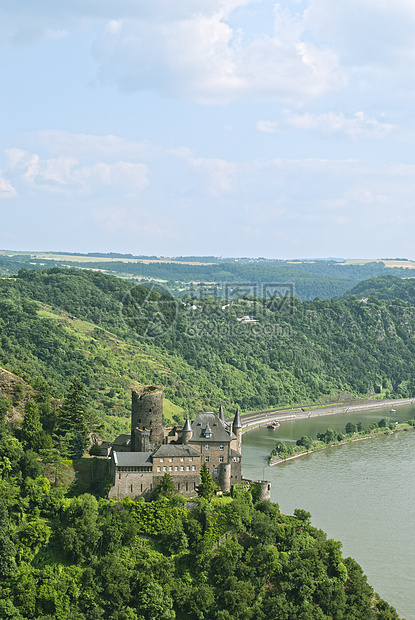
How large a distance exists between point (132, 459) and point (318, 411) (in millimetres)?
90583

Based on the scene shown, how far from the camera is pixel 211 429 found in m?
61.4

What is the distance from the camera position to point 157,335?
154375 millimetres

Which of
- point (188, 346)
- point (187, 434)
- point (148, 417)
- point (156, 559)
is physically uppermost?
→ point (148, 417)

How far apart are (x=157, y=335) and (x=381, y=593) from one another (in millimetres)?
96285

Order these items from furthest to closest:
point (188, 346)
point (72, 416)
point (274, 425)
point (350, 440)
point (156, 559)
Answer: point (188, 346) → point (274, 425) → point (350, 440) → point (72, 416) → point (156, 559)

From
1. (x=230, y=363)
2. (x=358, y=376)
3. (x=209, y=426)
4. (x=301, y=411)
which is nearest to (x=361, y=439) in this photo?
(x=301, y=411)

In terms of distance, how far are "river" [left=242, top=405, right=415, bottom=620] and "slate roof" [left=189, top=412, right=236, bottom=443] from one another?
1593 centimetres

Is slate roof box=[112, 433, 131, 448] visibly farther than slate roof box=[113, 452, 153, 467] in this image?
Yes

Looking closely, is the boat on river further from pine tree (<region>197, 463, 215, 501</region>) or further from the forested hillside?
pine tree (<region>197, 463, 215, 501</region>)

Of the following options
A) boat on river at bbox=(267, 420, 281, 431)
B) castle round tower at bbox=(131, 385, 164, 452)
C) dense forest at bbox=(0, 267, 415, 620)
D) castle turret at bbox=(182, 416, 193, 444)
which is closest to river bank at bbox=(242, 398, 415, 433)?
boat on river at bbox=(267, 420, 281, 431)

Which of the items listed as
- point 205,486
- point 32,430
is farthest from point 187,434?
point 32,430

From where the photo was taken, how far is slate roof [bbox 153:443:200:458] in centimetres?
5862

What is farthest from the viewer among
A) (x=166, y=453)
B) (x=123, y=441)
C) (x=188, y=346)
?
(x=188, y=346)
